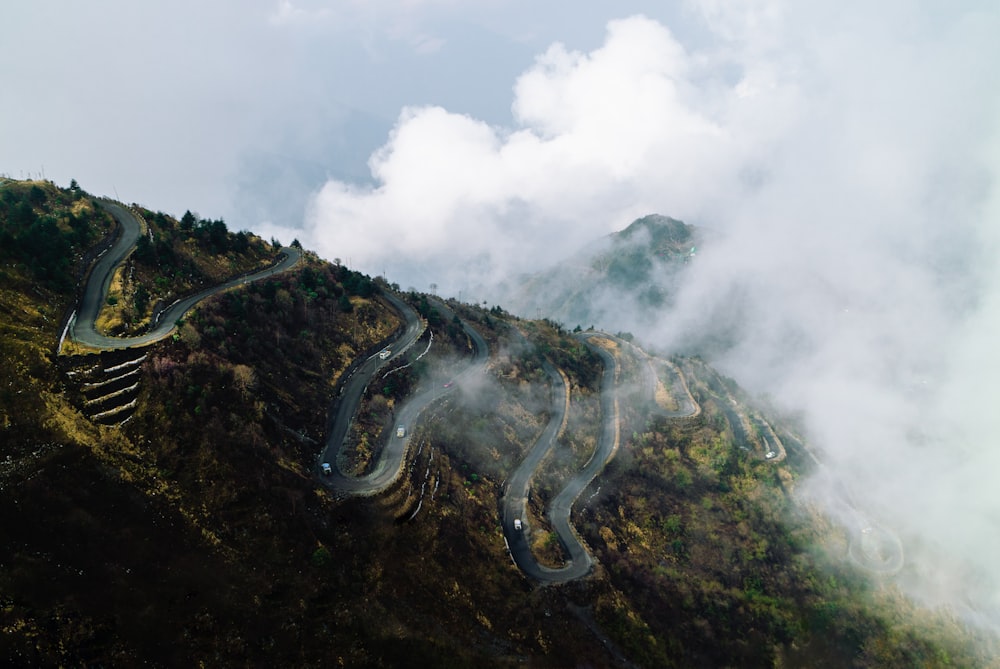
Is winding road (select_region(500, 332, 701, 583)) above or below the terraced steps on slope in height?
above

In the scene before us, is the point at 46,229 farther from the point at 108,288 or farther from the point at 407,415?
the point at 407,415

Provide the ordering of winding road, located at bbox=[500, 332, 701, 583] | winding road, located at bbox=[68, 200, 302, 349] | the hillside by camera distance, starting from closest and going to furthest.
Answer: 1. the hillside
2. winding road, located at bbox=[68, 200, 302, 349]
3. winding road, located at bbox=[500, 332, 701, 583]

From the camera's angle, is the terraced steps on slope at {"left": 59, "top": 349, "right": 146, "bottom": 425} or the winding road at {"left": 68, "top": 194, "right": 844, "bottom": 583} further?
the winding road at {"left": 68, "top": 194, "right": 844, "bottom": 583}

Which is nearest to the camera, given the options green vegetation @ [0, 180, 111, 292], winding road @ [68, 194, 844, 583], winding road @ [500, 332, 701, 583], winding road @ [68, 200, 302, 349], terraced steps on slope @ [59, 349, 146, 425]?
terraced steps on slope @ [59, 349, 146, 425]

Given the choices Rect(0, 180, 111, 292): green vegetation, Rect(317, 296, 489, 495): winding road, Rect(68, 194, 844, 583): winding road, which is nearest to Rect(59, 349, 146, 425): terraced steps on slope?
Rect(68, 194, 844, 583): winding road

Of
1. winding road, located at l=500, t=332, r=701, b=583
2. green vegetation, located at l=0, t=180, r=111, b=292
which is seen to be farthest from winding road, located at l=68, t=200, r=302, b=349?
winding road, located at l=500, t=332, r=701, b=583

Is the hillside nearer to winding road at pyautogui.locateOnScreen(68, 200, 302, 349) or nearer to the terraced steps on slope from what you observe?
the terraced steps on slope

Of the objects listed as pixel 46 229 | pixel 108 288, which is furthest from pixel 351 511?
pixel 46 229

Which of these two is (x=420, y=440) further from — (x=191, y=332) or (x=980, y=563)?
(x=980, y=563)

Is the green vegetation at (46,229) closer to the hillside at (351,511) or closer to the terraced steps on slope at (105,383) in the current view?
the hillside at (351,511)

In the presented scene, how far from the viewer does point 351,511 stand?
59.2m

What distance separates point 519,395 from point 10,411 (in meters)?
73.0

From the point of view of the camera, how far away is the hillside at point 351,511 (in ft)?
142

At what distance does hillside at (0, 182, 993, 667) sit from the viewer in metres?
43.2
